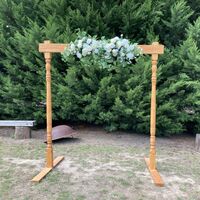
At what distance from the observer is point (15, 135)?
579 cm

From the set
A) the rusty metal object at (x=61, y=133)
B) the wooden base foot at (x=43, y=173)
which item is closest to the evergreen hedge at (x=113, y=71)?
the rusty metal object at (x=61, y=133)

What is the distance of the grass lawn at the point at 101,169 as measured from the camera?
3.18 metres

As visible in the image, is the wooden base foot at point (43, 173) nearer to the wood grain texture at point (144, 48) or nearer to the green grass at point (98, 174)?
the green grass at point (98, 174)

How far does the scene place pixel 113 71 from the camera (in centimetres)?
573

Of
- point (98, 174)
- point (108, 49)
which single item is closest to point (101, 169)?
point (98, 174)

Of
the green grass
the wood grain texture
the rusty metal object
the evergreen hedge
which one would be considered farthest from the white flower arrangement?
the rusty metal object

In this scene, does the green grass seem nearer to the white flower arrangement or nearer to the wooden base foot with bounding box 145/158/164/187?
the wooden base foot with bounding box 145/158/164/187

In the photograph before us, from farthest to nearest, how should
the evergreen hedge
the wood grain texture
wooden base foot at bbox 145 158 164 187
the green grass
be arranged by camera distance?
the evergreen hedge → the wood grain texture → wooden base foot at bbox 145 158 164 187 → the green grass

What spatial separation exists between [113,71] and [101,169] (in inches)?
90.2

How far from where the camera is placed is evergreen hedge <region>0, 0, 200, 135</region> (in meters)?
5.47

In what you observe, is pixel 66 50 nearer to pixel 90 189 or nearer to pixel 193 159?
pixel 90 189

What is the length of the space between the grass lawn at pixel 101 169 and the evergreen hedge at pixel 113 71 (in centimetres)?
48

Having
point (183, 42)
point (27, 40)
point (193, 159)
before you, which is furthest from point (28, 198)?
point (183, 42)

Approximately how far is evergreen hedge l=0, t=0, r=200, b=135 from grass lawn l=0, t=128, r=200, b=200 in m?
0.48
